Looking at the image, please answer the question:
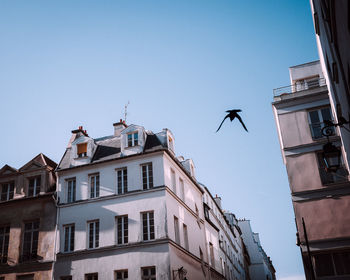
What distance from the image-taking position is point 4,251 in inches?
995

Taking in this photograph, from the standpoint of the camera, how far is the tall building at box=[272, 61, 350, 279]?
19750 millimetres

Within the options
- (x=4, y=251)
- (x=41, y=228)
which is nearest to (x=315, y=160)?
(x=41, y=228)

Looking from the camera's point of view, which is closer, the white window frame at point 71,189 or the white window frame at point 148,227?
the white window frame at point 148,227

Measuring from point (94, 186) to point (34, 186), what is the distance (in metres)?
4.89

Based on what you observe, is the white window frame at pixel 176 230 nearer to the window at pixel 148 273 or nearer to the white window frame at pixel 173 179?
the white window frame at pixel 173 179

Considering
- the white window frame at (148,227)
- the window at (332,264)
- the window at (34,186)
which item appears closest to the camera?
the window at (332,264)

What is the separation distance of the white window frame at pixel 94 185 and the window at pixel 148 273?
19.5 ft

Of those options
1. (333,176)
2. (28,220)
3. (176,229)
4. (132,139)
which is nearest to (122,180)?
(132,139)

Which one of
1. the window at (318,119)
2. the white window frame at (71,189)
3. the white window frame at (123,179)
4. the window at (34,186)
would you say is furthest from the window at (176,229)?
the window at (318,119)

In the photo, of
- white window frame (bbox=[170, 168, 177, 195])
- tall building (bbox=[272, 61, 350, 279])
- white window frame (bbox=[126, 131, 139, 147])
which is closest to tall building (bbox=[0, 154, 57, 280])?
white window frame (bbox=[126, 131, 139, 147])

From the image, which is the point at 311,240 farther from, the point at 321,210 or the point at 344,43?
the point at 344,43

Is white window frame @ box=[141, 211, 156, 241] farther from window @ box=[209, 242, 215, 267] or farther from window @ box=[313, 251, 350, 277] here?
window @ box=[209, 242, 215, 267]

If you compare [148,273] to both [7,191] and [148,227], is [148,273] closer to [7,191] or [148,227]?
[148,227]

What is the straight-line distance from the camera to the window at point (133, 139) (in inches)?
1014
